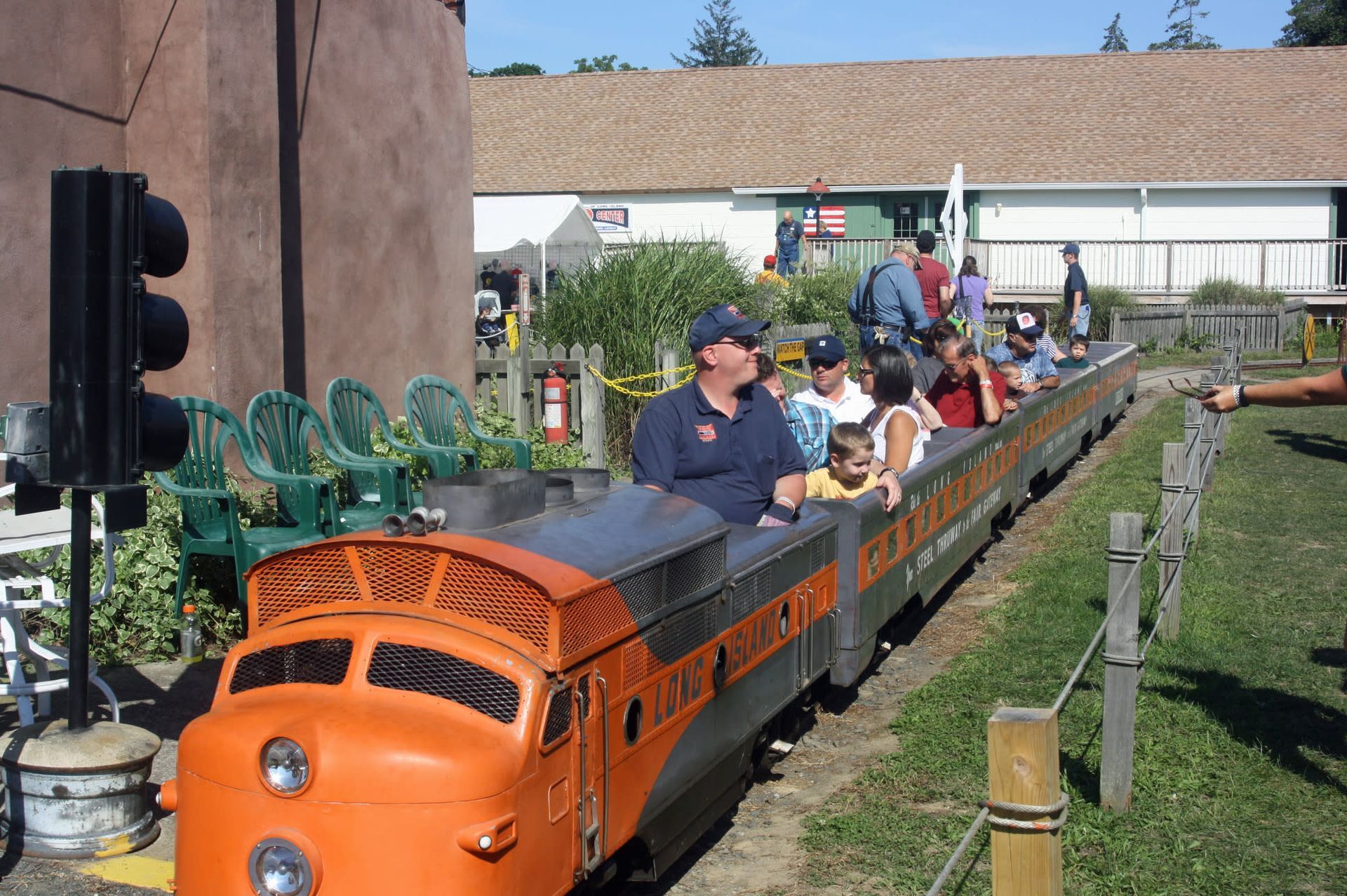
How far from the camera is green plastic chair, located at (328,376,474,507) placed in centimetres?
930

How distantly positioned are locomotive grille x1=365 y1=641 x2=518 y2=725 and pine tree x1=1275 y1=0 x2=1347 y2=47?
193 ft

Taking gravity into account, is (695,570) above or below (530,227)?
below

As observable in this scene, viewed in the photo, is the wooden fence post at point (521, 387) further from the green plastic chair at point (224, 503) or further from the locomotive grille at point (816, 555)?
the locomotive grille at point (816, 555)

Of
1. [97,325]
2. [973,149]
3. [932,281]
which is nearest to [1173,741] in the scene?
[97,325]

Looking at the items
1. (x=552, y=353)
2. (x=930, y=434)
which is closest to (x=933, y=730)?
(x=930, y=434)

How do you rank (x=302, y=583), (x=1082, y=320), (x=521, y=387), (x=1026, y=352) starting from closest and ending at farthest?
(x=302, y=583) < (x=521, y=387) < (x=1026, y=352) < (x=1082, y=320)

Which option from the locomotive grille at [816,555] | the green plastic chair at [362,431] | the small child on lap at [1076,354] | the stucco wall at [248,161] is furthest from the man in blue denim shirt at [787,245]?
the locomotive grille at [816,555]

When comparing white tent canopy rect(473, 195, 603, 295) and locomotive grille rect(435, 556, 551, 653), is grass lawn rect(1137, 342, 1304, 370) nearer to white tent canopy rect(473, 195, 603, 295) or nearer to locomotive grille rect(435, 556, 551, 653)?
white tent canopy rect(473, 195, 603, 295)

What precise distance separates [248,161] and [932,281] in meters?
7.26

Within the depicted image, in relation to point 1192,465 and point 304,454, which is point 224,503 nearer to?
point 304,454

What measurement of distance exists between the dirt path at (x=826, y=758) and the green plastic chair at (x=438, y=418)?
3458 mm

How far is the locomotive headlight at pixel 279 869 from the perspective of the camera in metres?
3.49

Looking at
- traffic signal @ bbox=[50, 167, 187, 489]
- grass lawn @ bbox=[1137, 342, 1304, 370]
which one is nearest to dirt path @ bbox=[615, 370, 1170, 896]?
traffic signal @ bbox=[50, 167, 187, 489]

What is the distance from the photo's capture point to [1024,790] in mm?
3197
